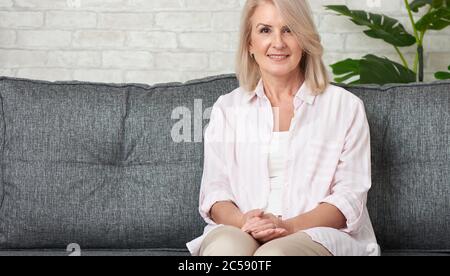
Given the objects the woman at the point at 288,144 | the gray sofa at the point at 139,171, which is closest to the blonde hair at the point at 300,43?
the woman at the point at 288,144

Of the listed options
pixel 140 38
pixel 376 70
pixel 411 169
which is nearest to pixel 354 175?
pixel 411 169

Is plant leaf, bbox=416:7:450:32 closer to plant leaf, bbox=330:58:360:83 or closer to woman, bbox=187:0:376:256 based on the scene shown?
plant leaf, bbox=330:58:360:83

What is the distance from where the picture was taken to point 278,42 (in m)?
1.85

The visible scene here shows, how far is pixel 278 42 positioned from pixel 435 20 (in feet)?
3.72

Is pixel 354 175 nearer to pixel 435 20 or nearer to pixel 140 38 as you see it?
pixel 435 20

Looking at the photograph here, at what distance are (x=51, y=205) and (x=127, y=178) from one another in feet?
0.71

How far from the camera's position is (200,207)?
6.11 feet

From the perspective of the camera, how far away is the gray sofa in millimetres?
1958

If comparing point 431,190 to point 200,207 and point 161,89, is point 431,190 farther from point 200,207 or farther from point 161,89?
point 161,89

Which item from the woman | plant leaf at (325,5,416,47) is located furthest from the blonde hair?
plant leaf at (325,5,416,47)

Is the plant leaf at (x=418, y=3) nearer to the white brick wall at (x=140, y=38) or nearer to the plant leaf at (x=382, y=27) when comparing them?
the plant leaf at (x=382, y=27)

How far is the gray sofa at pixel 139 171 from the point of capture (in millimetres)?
1958
